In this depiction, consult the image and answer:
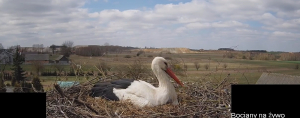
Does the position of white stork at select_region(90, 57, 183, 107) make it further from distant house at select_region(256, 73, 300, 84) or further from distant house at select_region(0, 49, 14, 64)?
distant house at select_region(256, 73, 300, 84)

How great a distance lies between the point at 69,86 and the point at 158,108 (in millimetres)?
1732

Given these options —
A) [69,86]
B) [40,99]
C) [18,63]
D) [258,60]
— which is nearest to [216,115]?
[40,99]

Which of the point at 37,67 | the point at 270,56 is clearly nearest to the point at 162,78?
the point at 270,56

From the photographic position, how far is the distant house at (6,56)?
616 centimetres

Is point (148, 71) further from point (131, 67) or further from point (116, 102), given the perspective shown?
point (116, 102)

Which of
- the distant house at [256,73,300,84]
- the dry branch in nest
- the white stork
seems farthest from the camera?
the distant house at [256,73,300,84]

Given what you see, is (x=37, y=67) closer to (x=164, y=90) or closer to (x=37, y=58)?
(x=37, y=58)

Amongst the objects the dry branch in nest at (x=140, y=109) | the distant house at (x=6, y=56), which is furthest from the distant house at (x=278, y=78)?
the distant house at (x=6, y=56)

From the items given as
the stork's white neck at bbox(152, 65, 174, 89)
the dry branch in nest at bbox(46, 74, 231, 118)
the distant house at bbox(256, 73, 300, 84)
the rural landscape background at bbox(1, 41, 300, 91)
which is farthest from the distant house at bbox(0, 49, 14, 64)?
the distant house at bbox(256, 73, 300, 84)

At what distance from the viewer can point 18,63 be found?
9000mm

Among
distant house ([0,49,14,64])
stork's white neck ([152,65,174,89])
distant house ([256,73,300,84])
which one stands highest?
distant house ([0,49,14,64])

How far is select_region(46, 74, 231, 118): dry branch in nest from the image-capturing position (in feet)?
9.40

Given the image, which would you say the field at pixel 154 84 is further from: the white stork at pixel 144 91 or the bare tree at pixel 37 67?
the bare tree at pixel 37 67

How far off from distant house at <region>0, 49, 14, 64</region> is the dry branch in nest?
3057 mm
